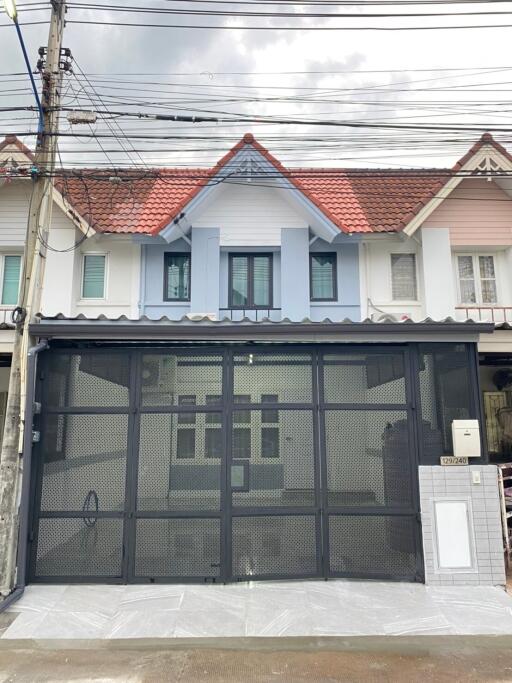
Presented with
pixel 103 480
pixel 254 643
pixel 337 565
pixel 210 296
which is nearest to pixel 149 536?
pixel 103 480

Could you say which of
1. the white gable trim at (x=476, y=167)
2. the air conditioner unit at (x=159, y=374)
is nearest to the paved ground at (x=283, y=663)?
the air conditioner unit at (x=159, y=374)

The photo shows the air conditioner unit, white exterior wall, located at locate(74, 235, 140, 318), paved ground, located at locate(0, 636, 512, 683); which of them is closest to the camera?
paved ground, located at locate(0, 636, 512, 683)

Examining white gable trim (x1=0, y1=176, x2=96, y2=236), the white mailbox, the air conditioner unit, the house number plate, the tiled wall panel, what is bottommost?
the tiled wall panel

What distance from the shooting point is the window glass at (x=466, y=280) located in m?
9.54

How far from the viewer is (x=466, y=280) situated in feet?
31.7

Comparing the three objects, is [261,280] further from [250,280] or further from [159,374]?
[159,374]

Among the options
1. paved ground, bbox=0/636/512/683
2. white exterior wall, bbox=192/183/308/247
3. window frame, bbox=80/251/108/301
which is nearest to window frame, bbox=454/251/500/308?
white exterior wall, bbox=192/183/308/247

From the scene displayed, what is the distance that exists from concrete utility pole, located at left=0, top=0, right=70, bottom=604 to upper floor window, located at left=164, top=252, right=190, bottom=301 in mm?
3922

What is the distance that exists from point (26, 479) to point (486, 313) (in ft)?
28.8

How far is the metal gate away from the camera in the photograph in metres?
5.09

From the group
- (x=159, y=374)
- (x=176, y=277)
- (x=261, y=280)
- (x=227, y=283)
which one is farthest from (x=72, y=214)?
(x=159, y=374)

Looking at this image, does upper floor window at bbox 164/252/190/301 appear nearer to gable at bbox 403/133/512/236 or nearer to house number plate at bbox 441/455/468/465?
gable at bbox 403/133/512/236

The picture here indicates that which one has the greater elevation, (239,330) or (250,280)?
(250,280)

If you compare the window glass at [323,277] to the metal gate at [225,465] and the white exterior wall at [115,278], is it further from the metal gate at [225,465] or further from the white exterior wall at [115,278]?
the metal gate at [225,465]
